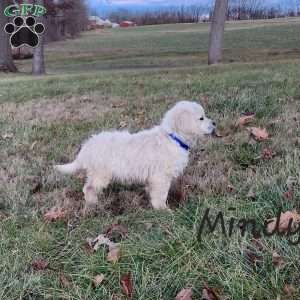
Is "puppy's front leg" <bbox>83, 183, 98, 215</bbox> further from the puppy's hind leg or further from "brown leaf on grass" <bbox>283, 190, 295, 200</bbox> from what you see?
"brown leaf on grass" <bbox>283, 190, 295, 200</bbox>

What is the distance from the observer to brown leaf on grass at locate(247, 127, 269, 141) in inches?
205

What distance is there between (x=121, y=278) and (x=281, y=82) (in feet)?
21.4

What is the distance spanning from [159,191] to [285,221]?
140 cm

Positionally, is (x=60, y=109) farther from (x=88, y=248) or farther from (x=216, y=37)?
(x=216, y=37)

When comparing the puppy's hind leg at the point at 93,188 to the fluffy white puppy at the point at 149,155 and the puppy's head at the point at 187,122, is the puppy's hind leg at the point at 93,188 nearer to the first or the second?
the fluffy white puppy at the point at 149,155

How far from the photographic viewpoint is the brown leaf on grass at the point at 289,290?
8.16ft

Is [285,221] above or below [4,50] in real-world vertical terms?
below

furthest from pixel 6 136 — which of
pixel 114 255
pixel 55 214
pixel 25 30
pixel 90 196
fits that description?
pixel 25 30

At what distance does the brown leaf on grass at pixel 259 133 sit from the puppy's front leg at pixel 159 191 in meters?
1.53

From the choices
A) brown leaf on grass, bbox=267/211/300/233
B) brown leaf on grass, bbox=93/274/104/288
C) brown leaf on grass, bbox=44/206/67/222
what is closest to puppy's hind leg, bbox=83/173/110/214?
brown leaf on grass, bbox=44/206/67/222

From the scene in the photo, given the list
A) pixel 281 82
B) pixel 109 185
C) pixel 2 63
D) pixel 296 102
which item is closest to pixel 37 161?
pixel 109 185

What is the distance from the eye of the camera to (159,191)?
4172mm

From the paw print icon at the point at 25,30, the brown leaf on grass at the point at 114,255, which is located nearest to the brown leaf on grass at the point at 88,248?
the brown leaf on grass at the point at 114,255

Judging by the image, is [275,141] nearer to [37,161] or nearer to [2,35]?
[37,161]
